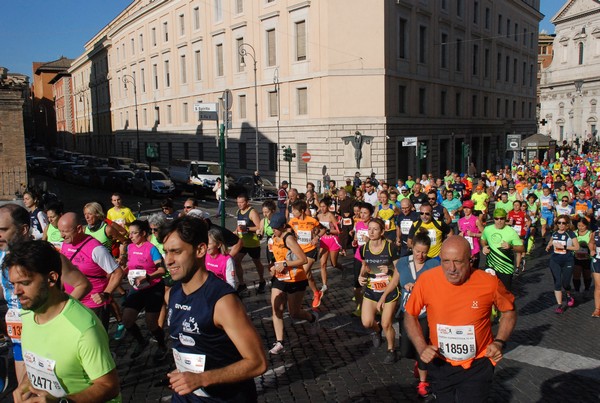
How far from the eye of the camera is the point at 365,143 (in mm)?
33281

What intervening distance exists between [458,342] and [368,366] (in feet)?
9.23

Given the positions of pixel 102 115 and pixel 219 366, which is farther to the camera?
pixel 102 115

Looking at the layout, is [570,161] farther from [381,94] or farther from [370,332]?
[370,332]

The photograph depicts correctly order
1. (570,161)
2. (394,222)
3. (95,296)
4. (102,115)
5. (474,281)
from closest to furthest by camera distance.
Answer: (474,281) → (95,296) → (394,222) → (570,161) → (102,115)

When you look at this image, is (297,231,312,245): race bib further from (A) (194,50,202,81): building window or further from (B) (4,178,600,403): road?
(A) (194,50,202,81): building window

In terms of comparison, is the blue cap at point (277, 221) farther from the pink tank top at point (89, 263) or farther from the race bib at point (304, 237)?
the pink tank top at point (89, 263)

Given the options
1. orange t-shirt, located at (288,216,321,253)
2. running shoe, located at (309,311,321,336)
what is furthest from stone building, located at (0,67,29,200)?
running shoe, located at (309,311,321,336)

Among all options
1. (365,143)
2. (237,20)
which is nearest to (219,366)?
(365,143)

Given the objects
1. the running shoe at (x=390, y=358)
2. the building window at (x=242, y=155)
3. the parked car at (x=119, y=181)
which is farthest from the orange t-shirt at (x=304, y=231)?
the building window at (x=242, y=155)

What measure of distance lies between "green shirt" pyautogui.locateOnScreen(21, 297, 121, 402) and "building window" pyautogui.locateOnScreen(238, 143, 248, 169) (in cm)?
3777

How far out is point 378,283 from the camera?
22.6 ft

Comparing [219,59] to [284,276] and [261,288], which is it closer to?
[261,288]

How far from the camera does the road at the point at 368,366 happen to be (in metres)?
5.86

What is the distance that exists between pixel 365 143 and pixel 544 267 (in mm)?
21227
